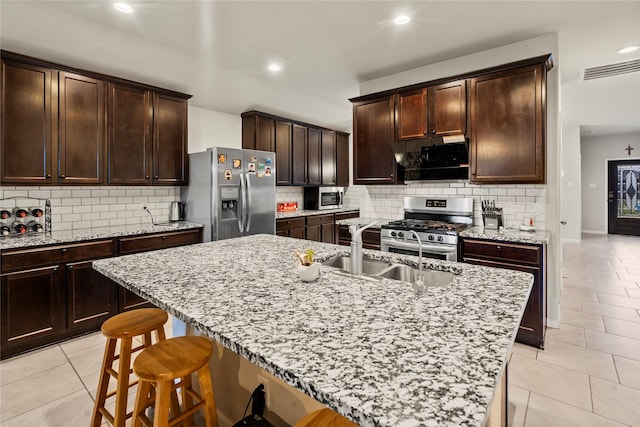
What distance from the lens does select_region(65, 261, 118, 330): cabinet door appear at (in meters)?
2.85

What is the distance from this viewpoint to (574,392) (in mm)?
2107

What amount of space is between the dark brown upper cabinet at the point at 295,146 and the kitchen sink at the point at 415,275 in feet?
11.4

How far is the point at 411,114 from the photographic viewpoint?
3.58 metres

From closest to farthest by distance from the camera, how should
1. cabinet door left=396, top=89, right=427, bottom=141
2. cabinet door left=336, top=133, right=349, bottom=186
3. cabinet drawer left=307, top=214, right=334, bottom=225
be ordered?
1. cabinet door left=396, top=89, right=427, bottom=141
2. cabinet drawer left=307, top=214, right=334, bottom=225
3. cabinet door left=336, top=133, right=349, bottom=186

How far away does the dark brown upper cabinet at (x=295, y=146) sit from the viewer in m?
4.94

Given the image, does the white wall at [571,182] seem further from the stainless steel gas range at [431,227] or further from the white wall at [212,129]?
the white wall at [212,129]

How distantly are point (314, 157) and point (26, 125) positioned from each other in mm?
3880

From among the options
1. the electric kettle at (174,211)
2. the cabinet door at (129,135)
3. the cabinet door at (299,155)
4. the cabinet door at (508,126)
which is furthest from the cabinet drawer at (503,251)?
the cabinet door at (129,135)

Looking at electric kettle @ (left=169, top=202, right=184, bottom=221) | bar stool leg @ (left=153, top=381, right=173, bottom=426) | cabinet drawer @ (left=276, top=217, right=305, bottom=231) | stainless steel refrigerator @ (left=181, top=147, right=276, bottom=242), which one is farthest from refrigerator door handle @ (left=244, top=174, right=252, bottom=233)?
bar stool leg @ (left=153, top=381, right=173, bottom=426)

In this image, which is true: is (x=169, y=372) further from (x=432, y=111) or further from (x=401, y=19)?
(x=432, y=111)

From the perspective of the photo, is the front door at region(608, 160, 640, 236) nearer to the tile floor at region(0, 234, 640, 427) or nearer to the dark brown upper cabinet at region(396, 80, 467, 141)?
the tile floor at region(0, 234, 640, 427)

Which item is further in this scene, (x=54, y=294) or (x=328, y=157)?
(x=328, y=157)

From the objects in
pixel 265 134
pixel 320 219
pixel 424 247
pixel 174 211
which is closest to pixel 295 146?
pixel 265 134

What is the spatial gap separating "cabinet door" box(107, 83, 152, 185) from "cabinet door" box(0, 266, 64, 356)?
44.1 inches
